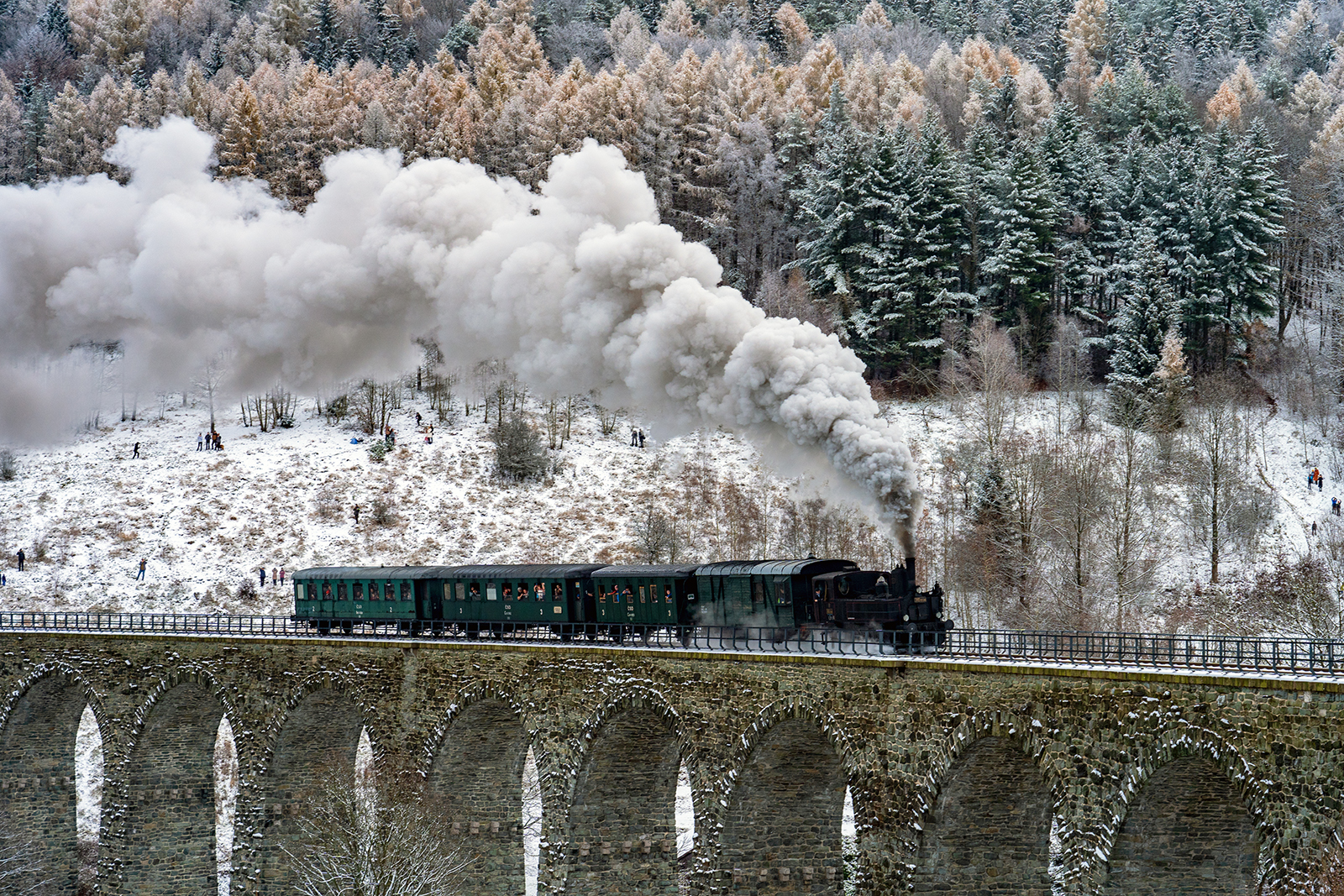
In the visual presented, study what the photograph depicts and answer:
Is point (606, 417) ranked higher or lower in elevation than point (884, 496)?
higher

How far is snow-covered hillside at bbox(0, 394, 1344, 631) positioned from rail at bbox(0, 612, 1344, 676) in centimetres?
1624

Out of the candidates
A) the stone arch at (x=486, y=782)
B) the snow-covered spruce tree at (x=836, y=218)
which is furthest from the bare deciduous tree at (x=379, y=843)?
the snow-covered spruce tree at (x=836, y=218)

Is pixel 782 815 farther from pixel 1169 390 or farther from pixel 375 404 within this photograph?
pixel 375 404

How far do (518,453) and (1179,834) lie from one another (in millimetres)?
48769

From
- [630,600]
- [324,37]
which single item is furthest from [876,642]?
[324,37]

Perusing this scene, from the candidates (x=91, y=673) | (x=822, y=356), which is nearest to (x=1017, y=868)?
(x=822, y=356)

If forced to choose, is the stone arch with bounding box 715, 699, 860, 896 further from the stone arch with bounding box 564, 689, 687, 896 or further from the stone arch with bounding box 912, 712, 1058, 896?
the stone arch with bounding box 912, 712, 1058, 896

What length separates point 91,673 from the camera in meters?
42.4

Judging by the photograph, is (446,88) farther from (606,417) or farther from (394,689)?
(394,689)

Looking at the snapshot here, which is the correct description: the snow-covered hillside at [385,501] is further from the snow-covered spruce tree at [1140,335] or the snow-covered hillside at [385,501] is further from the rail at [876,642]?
the rail at [876,642]

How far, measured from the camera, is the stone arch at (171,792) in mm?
40281

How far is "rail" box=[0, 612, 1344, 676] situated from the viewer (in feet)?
82.0

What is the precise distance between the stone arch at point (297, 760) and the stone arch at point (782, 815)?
12.4 m

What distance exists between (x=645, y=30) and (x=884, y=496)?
105m
